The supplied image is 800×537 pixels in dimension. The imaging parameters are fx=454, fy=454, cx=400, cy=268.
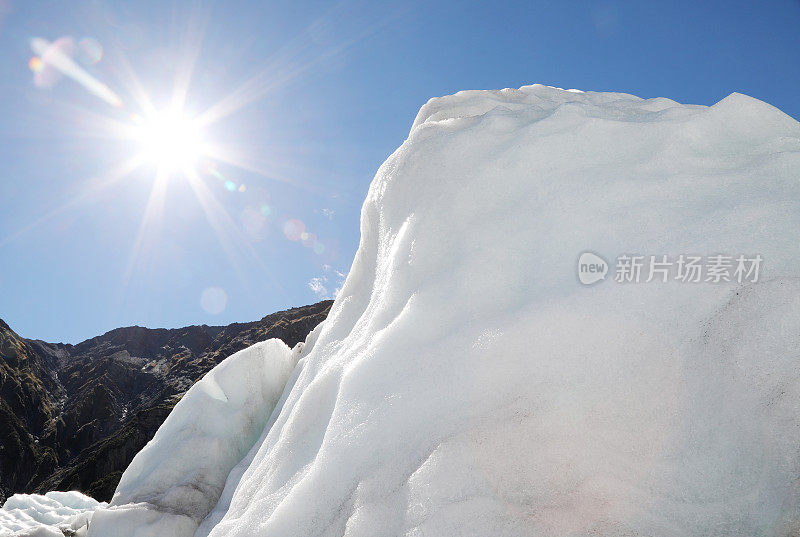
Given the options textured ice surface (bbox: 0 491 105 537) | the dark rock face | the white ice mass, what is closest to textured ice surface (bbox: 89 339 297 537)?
textured ice surface (bbox: 0 491 105 537)

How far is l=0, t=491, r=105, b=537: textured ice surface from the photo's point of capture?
8.23 metres

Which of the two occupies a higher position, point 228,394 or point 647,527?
point 228,394

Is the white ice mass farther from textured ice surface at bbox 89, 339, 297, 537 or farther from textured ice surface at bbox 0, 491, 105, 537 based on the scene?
textured ice surface at bbox 0, 491, 105, 537

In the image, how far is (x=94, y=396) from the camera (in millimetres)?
67438

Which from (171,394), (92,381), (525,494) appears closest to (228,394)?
(525,494)

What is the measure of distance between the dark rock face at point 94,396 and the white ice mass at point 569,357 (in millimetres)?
38042

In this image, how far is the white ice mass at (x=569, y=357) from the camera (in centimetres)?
232

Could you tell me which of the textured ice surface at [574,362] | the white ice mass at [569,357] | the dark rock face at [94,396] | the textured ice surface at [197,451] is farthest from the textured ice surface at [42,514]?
the dark rock face at [94,396]

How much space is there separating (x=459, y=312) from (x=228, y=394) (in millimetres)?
6578

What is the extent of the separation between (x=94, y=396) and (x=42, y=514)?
229ft

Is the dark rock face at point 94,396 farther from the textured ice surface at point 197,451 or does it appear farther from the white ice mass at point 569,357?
the white ice mass at point 569,357

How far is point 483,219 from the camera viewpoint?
3898 millimetres

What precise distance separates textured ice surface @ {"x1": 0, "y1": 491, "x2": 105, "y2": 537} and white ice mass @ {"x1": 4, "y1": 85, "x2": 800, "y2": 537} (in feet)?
20.2

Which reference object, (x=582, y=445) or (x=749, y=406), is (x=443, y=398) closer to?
(x=582, y=445)
